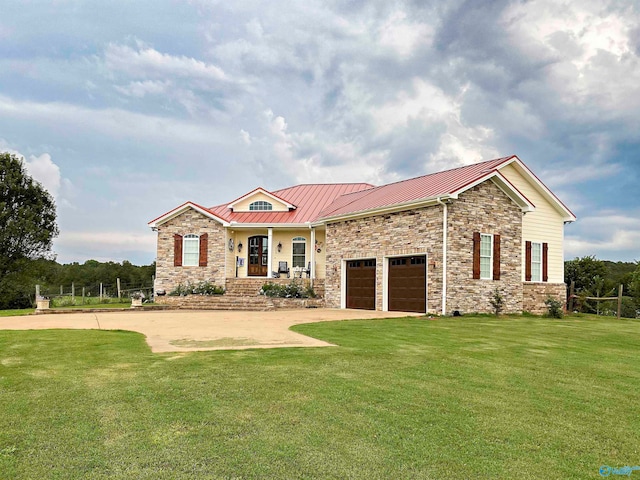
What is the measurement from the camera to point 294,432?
158 inches

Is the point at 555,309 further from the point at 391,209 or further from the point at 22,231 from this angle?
the point at 22,231

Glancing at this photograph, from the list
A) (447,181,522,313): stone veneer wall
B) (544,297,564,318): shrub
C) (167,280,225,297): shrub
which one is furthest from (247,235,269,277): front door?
(544,297,564,318): shrub

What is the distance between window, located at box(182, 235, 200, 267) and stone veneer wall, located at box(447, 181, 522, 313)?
43.1 ft

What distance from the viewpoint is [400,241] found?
59.6 ft

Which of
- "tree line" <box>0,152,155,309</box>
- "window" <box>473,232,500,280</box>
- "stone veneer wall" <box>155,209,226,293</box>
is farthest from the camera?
"tree line" <box>0,152,155,309</box>

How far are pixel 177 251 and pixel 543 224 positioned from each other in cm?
1750

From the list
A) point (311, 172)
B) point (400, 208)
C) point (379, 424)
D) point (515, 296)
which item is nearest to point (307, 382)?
point (379, 424)

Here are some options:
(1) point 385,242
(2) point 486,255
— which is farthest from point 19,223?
(2) point 486,255

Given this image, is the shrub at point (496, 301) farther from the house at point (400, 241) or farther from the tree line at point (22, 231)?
the tree line at point (22, 231)

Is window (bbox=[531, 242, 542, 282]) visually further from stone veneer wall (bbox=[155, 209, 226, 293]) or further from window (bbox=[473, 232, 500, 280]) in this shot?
stone veneer wall (bbox=[155, 209, 226, 293])

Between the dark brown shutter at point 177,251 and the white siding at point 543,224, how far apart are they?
51.8 ft

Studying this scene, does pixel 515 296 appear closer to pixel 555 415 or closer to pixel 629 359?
pixel 629 359

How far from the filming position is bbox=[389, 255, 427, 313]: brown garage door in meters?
17.4

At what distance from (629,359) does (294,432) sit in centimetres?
682
